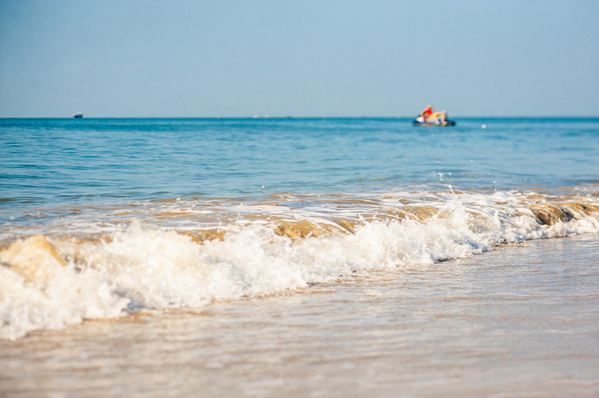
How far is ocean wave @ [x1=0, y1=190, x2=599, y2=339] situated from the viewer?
448 centimetres

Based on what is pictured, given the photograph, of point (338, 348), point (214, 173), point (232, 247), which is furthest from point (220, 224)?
point (214, 173)

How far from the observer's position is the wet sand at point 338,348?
10.1 ft

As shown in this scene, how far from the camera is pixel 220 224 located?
22.3 feet

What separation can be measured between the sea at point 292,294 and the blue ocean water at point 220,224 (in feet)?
0.09

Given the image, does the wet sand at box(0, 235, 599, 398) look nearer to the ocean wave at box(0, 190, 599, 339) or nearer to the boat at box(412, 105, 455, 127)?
the ocean wave at box(0, 190, 599, 339)

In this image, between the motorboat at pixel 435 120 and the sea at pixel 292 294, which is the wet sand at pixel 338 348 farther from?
the motorboat at pixel 435 120

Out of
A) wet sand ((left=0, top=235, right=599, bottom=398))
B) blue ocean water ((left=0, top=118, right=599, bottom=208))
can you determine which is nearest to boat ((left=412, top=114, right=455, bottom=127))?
blue ocean water ((left=0, top=118, right=599, bottom=208))

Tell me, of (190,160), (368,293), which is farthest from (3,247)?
(190,160)

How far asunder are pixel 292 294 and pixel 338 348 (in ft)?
4.77

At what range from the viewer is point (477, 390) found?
Result: 9.97ft

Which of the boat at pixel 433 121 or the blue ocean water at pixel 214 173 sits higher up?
the boat at pixel 433 121

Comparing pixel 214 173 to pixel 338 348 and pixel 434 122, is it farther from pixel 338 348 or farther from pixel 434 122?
pixel 434 122

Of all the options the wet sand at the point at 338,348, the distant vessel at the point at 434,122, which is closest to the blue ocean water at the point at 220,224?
the wet sand at the point at 338,348

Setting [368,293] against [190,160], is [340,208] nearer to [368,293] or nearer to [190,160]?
[368,293]
